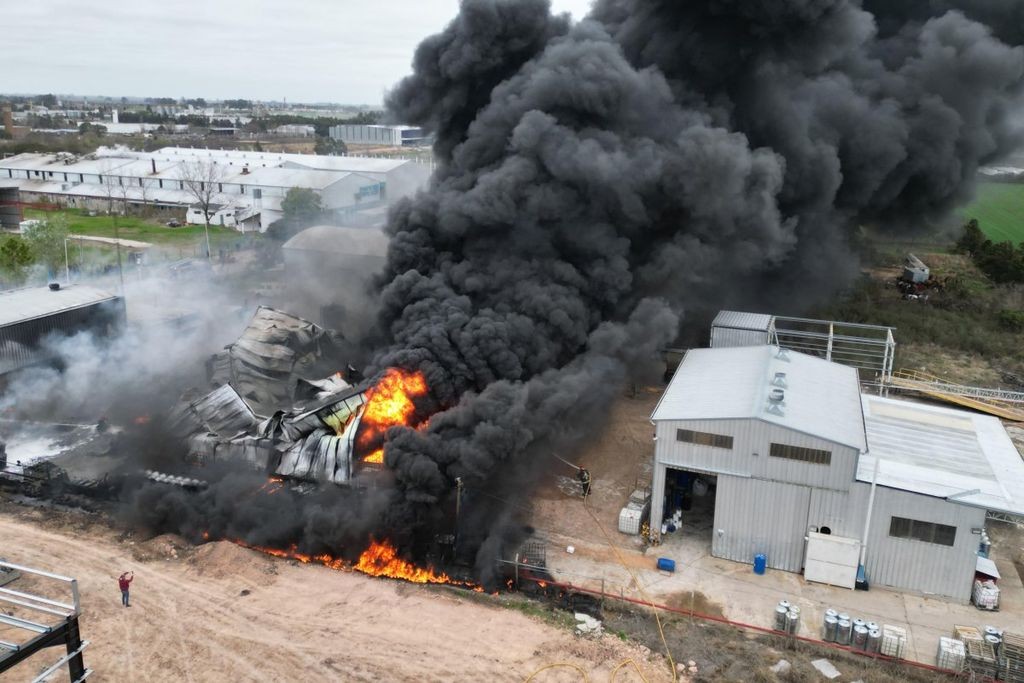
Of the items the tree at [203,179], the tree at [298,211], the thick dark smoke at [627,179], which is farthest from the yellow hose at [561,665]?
the tree at [203,179]

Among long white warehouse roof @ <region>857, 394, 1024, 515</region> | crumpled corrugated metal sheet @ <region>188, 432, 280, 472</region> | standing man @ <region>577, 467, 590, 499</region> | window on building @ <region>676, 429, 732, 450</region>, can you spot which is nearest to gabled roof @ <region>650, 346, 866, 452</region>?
window on building @ <region>676, 429, 732, 450</region>

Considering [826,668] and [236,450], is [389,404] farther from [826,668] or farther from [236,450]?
[826,668]

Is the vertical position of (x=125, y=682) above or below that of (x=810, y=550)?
below

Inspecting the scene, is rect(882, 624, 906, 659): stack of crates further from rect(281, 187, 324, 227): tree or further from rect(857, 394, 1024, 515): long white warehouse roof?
rect(281, 187, 324, 227): tree

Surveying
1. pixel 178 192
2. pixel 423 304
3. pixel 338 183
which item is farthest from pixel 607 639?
pixel 178 192

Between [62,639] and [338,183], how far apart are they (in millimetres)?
62103

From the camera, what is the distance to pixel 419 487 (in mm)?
21234

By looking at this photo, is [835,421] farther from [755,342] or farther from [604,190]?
[604,190]

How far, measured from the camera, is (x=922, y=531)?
2050 centimetres

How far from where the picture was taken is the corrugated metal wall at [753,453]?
20922 millimetres

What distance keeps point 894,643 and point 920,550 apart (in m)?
3.35

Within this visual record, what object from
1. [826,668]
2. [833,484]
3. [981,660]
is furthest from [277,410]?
[981,660]

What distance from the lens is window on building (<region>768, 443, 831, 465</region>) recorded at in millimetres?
21062

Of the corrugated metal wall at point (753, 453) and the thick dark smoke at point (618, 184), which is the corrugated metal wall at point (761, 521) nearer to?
the corrugated metal wall at point (753, 453)
